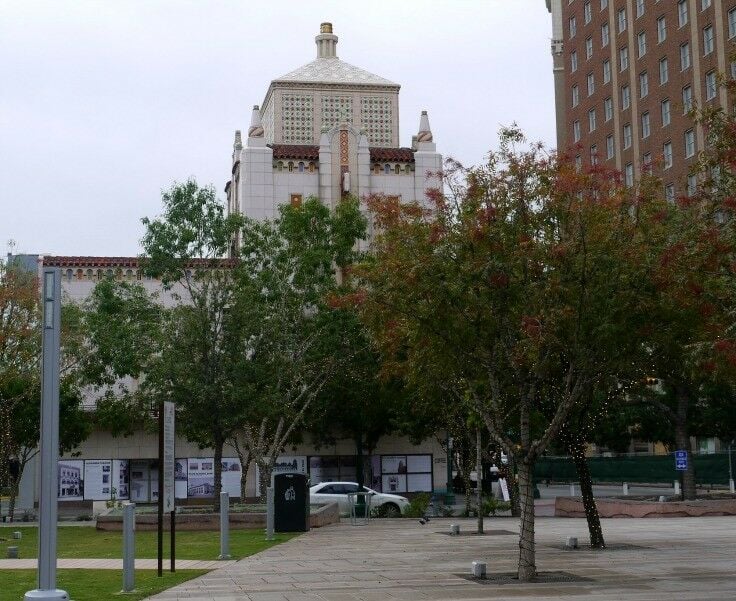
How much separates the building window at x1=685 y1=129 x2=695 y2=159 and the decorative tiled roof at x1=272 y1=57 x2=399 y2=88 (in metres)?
31.5

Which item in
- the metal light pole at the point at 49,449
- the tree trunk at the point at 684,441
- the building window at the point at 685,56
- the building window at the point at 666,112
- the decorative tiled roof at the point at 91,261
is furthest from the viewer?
the building window at the point at 666,112

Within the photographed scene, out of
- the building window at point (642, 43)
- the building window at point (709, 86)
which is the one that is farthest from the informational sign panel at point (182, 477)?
the building window at point (642, 43)

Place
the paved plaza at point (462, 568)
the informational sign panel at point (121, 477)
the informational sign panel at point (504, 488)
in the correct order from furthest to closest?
the informational sign panel at point (504, 488)
the informational sign panel at point (121, 477)
the paved plaza at point (462, 568)

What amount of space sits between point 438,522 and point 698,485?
23.4m

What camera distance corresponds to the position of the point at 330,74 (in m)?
100

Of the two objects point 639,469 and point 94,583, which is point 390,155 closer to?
point 639,469

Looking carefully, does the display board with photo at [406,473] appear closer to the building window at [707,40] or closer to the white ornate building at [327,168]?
the white ornate building at [327,168]

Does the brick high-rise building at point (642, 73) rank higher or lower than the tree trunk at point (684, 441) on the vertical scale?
higher

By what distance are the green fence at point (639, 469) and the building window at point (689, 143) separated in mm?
21002

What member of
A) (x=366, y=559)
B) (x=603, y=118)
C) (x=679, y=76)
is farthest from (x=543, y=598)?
(x=603, y=118)

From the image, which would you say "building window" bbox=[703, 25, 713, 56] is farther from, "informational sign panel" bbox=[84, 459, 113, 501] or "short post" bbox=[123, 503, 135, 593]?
"short post" bbox=[123, 503, 135, 593]

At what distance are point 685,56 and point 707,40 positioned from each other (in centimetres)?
307

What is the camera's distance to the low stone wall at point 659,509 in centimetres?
3412

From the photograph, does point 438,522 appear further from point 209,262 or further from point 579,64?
point 579,64
